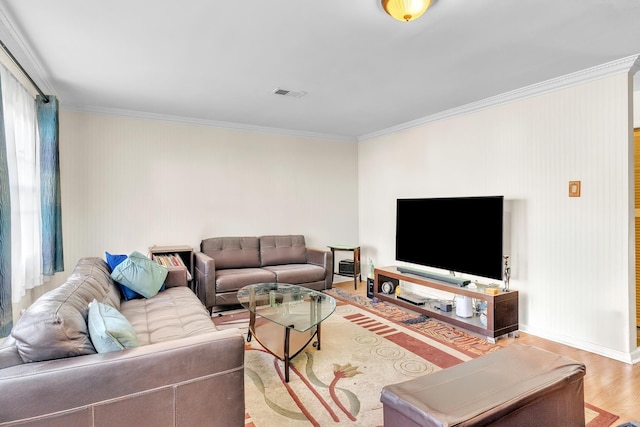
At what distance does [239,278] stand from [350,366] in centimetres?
189

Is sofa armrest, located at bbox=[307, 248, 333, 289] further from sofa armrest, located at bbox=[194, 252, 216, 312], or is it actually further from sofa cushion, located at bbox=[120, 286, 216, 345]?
sofa cushion, located at bbox=[120, 286, 216, 345]

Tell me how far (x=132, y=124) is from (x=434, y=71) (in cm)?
364

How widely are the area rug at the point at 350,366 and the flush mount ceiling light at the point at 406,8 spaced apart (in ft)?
7.72

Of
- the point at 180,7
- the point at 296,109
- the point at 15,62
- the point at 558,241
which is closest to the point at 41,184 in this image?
the point at 15,62

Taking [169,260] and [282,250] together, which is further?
[282,250]

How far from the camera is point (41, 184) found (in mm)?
3258

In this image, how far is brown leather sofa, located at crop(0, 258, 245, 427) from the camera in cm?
130

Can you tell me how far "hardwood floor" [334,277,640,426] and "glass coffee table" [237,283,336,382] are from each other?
178cm

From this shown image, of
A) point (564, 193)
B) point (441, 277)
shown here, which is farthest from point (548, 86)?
point (441, 277)

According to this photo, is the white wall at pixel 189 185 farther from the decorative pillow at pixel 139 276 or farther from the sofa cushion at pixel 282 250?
the decorative pillow at pixel 139 276

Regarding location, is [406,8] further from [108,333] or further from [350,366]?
[350,366]

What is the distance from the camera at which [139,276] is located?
9.96 feet

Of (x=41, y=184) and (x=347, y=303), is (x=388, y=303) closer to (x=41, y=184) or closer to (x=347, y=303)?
(x=347, y=303)

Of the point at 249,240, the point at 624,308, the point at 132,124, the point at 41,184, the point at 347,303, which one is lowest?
the point at 347,303
